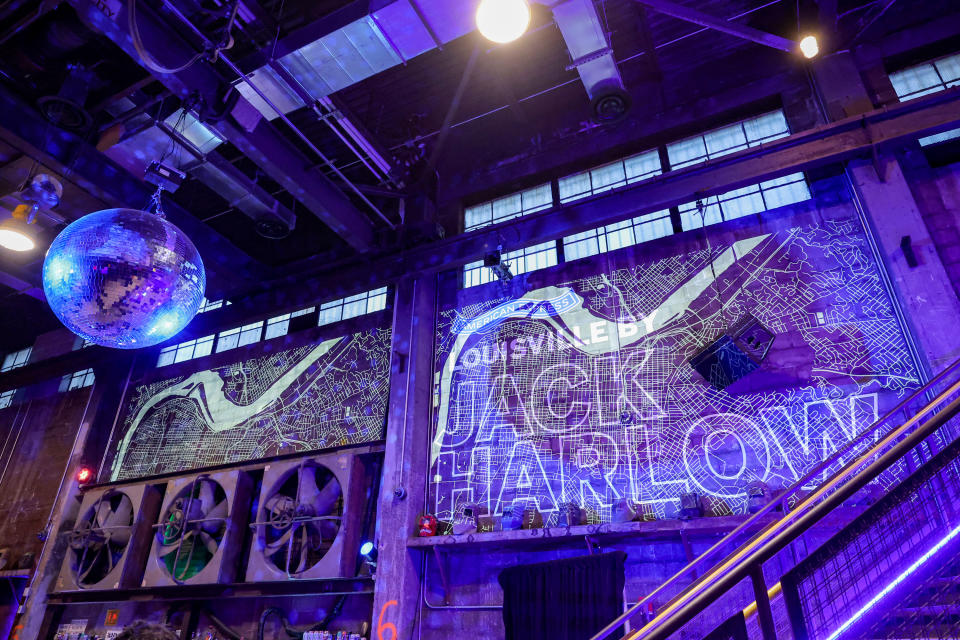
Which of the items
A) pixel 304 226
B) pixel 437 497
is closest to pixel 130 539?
pixel 437 497

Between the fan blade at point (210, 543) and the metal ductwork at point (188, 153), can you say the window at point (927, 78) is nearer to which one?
the metal ductwork at point (188, 153)

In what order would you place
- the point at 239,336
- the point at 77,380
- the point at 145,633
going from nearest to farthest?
the point at 145,633
the point at 239,336
the point at 77,380

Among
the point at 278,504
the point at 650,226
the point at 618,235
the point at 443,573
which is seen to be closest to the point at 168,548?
the point at 278,504

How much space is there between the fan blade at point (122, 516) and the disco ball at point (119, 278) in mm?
5011

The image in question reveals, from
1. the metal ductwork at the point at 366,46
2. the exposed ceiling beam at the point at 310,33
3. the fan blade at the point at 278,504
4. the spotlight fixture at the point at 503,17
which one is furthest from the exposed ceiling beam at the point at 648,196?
the exposed ceiling beam at the point at 310,33

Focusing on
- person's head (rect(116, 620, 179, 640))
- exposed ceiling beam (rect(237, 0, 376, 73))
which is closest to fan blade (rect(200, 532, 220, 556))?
person's head (rect(116, 620, 179, 640))

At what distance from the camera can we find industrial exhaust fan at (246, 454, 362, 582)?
19.5 ft

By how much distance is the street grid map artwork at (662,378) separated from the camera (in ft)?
16.4

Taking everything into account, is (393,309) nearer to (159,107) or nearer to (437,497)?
(437,497)

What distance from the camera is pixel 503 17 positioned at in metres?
4.18

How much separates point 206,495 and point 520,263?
4.61m

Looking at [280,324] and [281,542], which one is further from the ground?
[280,324]

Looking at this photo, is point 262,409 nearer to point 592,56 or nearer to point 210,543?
point 210,543

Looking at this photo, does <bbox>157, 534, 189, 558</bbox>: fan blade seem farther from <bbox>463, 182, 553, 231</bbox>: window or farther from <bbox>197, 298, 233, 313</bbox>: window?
<bbox>463, 182, 553, 231</bbox>: window
